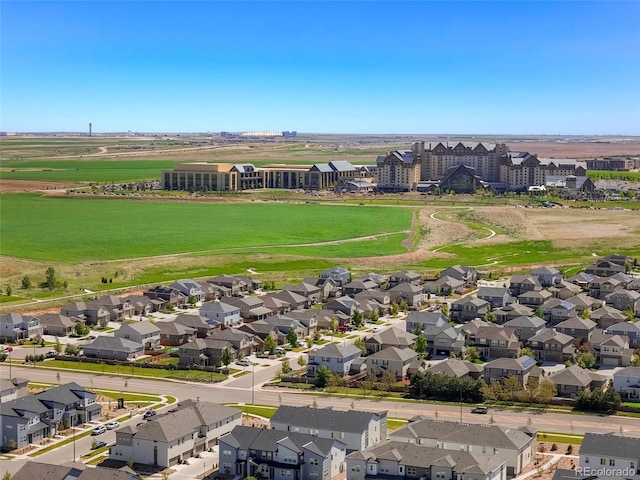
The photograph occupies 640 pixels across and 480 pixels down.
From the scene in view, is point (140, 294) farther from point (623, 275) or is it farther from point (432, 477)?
point (432, 477)

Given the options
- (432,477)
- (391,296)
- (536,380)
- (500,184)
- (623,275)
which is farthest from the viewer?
(500,184)

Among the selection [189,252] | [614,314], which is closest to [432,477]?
[614,314]

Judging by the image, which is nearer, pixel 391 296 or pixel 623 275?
pixel 391 296

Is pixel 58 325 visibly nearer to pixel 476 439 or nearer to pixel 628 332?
pixel 476 439

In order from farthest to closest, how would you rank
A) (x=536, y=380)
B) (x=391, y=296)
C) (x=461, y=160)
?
(x=461, y=160) < (x=391, y=296) < (x=536, y=380)

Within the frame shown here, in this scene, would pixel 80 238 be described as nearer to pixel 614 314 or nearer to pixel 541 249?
pixel 541 249

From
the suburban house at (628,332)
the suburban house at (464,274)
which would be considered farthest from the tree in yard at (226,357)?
the suburban house at (464,274)

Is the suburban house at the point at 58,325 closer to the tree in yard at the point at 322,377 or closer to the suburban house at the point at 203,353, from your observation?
the suburban house at the point at 203,353
